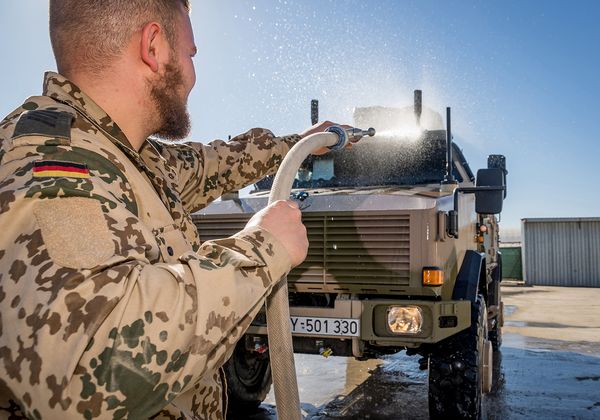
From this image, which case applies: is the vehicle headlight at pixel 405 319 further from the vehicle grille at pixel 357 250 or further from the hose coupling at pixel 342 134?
the hose coupling at pixel 342 134

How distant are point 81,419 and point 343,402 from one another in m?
4.54

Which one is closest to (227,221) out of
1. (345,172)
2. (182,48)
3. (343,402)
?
(345,172)

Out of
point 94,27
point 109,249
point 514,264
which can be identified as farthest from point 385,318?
point 514,264

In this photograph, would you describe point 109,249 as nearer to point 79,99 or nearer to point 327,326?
point 79,99

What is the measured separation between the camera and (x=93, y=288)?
94 cm

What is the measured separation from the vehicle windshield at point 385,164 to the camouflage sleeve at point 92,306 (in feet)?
13.5

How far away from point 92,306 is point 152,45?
2.56 feet

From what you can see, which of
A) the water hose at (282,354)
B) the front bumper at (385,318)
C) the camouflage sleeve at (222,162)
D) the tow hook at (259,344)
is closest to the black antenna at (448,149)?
the front bumper at (385,318)

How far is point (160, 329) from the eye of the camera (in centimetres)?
97

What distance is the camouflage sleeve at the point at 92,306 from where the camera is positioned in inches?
36.3

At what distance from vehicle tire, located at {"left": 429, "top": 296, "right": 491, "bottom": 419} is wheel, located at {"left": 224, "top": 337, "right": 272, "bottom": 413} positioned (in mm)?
1409

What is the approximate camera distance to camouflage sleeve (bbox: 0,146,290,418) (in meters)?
0.92

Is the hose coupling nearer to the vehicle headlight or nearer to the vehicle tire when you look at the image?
the vehicle headlight

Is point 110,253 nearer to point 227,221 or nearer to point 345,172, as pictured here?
point 227,221
